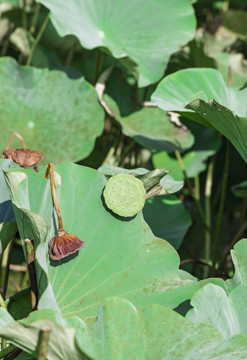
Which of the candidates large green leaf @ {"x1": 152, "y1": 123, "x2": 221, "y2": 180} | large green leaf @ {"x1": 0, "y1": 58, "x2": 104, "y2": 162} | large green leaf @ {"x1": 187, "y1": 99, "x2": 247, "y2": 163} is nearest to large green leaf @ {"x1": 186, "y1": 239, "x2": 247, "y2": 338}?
large green leaf @ {"x1": 187, "y1": 99, "x2": 247, "y2": 163}

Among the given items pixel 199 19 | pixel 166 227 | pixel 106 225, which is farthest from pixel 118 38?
pixel 199 19

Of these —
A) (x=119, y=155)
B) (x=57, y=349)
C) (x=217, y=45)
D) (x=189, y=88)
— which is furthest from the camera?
(x=217, y=45)

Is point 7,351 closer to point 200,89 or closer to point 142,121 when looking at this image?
point 200,89

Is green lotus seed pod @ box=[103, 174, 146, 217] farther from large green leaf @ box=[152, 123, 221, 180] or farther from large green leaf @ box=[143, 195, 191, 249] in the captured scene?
large green leaf @ box=[152, 123, 221, 180]

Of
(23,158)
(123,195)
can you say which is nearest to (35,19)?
(23,158)

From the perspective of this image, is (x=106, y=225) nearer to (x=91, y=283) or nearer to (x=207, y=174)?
(x=91, y=283)
